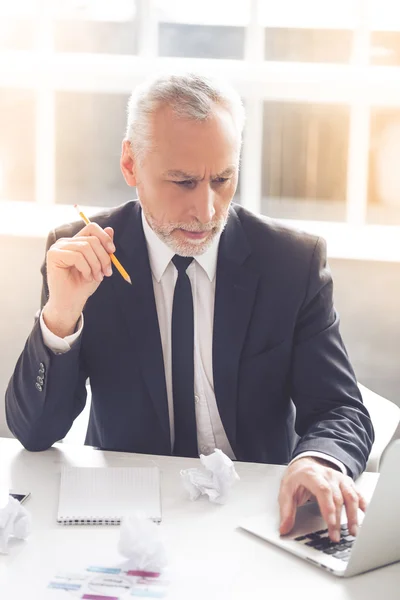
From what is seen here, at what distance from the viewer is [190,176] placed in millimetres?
1812

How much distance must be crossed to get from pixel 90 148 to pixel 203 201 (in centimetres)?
160

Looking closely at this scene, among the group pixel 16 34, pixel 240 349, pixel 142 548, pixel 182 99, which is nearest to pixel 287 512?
pixel 142 548

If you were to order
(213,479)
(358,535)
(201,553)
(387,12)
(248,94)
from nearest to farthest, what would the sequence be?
1. (358,535)
2. (201,553)
3. (213,479)
4. (387,12)
5. (248,94)

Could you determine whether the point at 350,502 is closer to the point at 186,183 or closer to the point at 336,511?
the point at 336,511

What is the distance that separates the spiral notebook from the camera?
58.2 inches

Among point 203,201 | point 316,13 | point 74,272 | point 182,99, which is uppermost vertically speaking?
point 316,13

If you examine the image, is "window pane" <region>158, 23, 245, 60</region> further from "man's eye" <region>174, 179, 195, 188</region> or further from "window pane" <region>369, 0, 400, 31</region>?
"man's eye" <region>174, 179, 195, 188</region>

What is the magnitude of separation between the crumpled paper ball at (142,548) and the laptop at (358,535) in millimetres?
192

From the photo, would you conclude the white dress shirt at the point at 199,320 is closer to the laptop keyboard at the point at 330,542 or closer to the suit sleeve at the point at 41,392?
the suit sleeve at the point at 41,392

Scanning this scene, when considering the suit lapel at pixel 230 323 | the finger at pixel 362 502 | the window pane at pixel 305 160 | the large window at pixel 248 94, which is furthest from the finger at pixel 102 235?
the window pane at pixel 305 160

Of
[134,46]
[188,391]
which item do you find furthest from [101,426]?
[134,46]

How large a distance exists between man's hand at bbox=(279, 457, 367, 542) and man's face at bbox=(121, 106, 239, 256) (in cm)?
55

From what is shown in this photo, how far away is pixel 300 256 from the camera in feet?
6.59

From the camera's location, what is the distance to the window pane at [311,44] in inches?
120
